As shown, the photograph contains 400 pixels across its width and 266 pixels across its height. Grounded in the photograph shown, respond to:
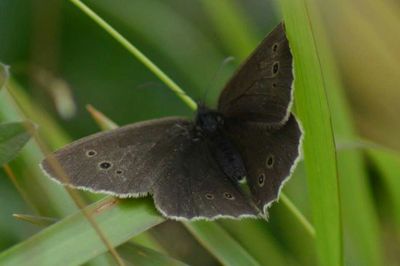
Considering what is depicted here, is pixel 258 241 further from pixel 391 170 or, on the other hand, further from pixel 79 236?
pixel 79 236

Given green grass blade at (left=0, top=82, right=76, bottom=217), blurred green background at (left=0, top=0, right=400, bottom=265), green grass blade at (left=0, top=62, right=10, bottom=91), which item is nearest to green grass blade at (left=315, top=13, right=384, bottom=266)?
blurred green background at (left=0, top=0, right=400, bottom=265)

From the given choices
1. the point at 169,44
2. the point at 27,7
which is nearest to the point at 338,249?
the point at 169,44

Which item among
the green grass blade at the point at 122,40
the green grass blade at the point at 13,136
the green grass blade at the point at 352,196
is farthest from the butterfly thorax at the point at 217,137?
the green grass blade at the point at 13,136

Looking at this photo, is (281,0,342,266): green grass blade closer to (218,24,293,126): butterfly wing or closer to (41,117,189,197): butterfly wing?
(218,24,293,126): butterfly wing

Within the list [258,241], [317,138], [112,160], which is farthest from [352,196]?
[112,160]

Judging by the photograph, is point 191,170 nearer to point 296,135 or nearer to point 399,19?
point 296,135

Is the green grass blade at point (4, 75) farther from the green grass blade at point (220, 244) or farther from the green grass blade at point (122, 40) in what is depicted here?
the green grass blade at point (220, 244)
